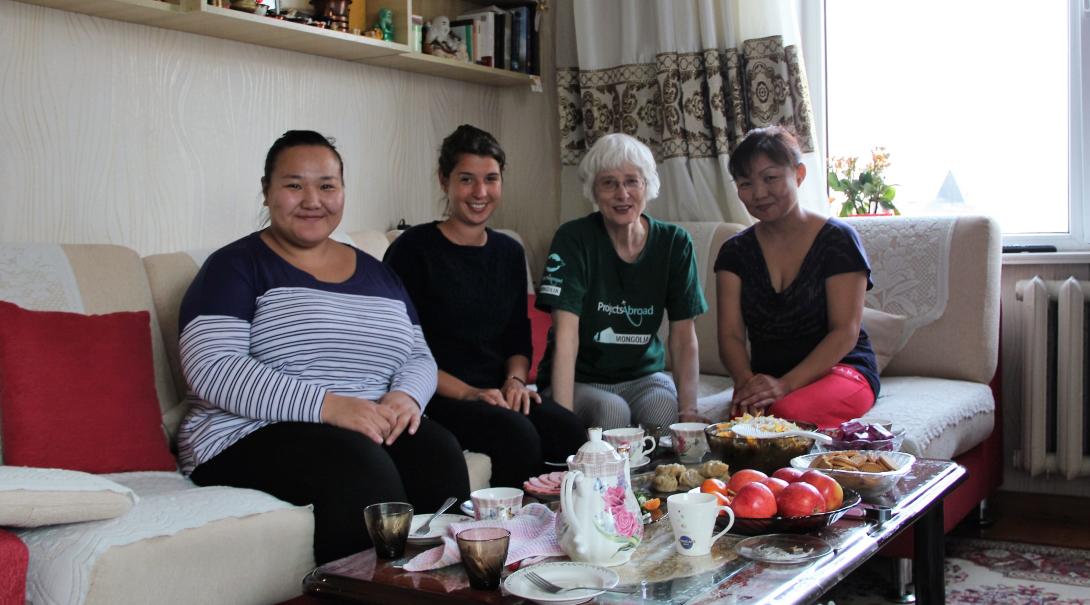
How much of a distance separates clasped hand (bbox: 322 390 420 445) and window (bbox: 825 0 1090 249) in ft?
6.90

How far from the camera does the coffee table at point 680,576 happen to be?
4.03 ft

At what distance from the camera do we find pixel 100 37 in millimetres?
2562

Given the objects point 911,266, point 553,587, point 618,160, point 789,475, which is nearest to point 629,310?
point 618,160

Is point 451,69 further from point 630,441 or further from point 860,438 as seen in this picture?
point 860,438

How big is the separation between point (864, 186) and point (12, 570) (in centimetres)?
275

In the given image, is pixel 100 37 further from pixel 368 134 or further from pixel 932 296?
pixel 932 296

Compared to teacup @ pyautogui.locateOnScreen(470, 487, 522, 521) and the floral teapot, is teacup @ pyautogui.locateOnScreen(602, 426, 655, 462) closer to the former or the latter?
teacup @ pyautogui.locateOnScreen(470, 487, 522, 521)

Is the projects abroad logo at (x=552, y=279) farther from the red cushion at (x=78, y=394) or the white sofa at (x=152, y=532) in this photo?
the red cushion at (x=78, y=394)

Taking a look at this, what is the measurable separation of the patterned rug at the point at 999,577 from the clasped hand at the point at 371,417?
112 centimetres

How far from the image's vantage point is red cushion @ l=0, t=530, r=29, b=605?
54.7 inches

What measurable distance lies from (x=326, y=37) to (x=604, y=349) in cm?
122

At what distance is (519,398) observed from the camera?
2.33 m

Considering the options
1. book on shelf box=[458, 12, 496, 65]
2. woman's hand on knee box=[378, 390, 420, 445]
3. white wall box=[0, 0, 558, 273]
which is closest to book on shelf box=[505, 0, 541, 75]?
book on shelf box=[458, 12, 496, 65]

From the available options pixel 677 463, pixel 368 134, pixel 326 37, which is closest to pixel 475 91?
pixel 368 134
